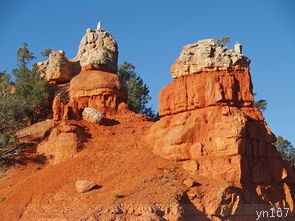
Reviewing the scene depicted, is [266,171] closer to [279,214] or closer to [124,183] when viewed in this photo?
[279,214]

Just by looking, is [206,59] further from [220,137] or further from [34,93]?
[34,93]

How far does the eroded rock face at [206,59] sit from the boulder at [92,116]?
227 inches

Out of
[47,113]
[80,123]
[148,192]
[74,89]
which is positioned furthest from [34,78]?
[148,192]

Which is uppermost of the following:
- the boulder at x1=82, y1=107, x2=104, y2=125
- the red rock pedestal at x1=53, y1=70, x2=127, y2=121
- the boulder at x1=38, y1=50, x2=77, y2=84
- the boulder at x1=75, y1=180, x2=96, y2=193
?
the boulder at x1=38, y1=50, x2=77, y2=84

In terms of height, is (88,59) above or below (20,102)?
above

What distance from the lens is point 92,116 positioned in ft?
109

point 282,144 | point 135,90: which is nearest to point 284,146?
point 282,144

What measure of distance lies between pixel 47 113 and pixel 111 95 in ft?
23.1

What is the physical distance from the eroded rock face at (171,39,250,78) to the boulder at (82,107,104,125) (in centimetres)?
577

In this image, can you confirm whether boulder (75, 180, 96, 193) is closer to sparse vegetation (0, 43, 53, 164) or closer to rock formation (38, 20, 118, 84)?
sparse vegetation (0, 43, 53, 164)

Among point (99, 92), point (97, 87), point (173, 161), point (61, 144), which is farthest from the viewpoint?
point (97, 87)

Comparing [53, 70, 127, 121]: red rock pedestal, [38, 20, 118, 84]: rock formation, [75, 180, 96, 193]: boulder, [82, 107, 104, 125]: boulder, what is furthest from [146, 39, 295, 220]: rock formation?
[38, 20, 118, 84]: rock formation

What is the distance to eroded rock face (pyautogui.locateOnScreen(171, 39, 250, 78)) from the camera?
2947cm

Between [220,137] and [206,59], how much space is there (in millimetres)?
4919
